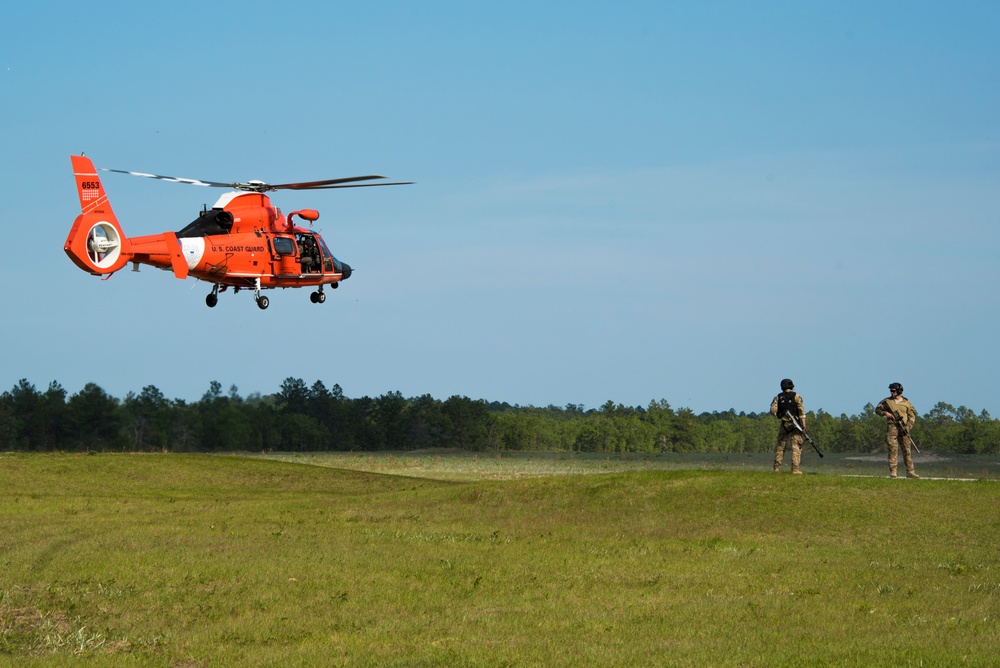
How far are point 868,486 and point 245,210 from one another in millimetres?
25045

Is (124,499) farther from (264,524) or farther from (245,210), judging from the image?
(245,210)

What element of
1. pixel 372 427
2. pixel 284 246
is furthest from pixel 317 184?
pixel 372 427

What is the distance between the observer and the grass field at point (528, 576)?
49.5 feet

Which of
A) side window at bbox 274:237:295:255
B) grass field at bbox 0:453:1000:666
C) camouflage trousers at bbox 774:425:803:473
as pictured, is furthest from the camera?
side window at bbox 274:237:295:255

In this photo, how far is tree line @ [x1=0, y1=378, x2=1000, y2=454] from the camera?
82.9m

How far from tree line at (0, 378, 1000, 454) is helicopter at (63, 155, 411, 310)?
36.6 metres

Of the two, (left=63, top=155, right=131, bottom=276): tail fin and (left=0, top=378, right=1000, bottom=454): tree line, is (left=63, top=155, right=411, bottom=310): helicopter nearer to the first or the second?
(left=63, top=155, right=131, bottom=276): tail fin

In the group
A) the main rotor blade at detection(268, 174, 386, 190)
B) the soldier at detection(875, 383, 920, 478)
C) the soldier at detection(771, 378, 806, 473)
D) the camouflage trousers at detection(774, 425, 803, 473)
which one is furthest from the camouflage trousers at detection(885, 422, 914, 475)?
the main rotor blade at detection(268, 174, 386, 190)

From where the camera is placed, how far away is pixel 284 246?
44250 millimetres

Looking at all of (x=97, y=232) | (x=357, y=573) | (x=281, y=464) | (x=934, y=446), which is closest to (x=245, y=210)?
(x=97, y=232)

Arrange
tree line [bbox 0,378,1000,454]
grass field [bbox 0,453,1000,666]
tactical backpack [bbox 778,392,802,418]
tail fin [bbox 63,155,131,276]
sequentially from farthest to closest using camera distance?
1. tree line [bbox 0,378,1000,454]
2. tail fin [bbox 63,155,131,276]
3. tactical backpack [bbox 778,392,802,418]
4. grass field [bbox 0,453,1000,666]

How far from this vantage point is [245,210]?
42.6 metres

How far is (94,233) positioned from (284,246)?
872 centimetres

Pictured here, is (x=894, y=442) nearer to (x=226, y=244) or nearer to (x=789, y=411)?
(x=789, y=411)
